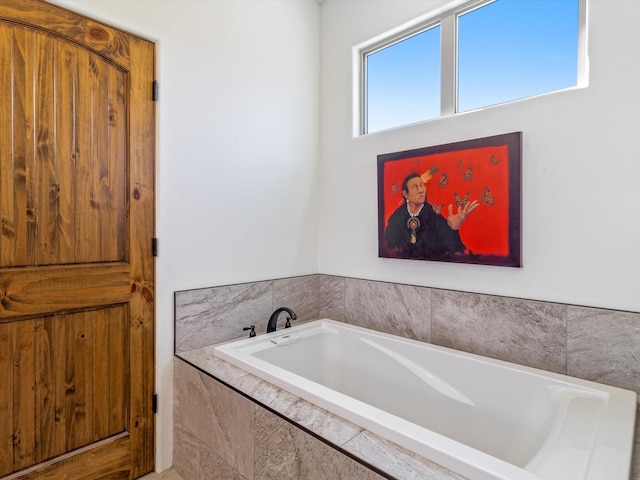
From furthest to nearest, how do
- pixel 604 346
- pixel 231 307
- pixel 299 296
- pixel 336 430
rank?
1. pixel 299 296
2. pixel 231 307
3. pixel 604 346
4. pixel 336 430

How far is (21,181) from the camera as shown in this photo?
Answer: 4.95 feet

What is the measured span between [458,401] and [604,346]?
698 millimetres

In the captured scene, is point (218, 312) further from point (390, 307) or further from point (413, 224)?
point (413, 224)

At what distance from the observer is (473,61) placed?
6.98ft

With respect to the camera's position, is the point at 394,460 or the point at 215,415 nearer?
the point at 394,460

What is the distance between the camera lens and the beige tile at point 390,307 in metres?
2.20

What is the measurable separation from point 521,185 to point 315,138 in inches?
61.6

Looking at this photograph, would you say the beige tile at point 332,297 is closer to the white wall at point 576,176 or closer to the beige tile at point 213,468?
the white wall at point 576,176

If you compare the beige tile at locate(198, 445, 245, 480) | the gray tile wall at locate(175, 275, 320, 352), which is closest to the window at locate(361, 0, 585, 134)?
the gray tile wall at locate(175, 275, 320, 352)

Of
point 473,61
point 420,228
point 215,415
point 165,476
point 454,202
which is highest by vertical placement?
point 473,61

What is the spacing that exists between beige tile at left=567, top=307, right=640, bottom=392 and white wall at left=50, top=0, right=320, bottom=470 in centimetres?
173

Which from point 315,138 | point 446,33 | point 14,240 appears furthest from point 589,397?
point 14,240

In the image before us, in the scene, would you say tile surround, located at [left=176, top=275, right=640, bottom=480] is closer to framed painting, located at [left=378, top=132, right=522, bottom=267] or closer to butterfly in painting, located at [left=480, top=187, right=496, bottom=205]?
framed painting, located at [left=378, top=132, right=522, bottom=267]

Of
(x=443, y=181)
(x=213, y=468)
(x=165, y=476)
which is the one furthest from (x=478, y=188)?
(x=165, y=476)
